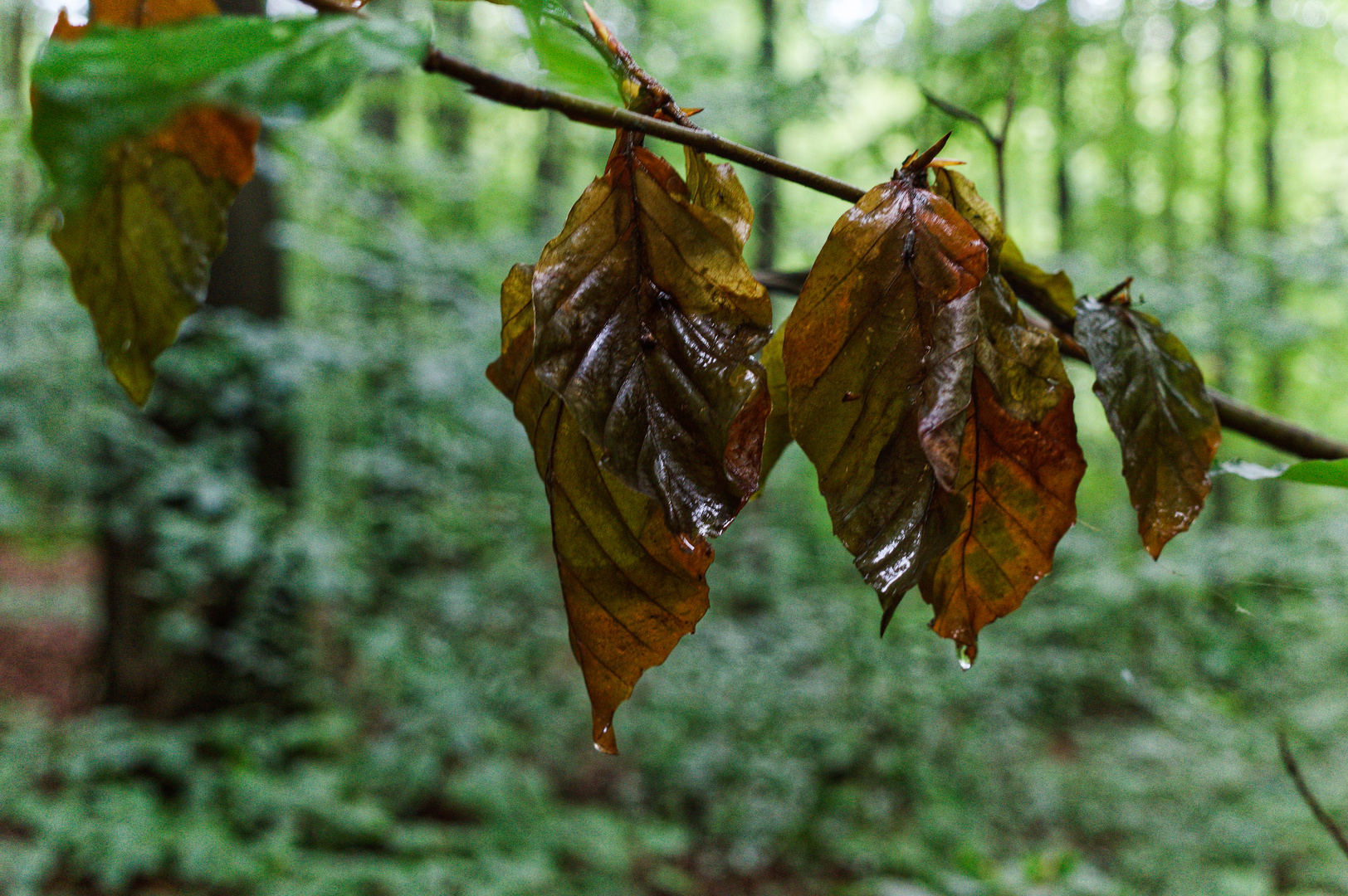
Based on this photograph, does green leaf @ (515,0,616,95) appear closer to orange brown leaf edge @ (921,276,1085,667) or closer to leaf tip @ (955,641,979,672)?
orange brown leaf edge @ (921,276,1085,667)

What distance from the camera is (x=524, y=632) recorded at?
357 cm

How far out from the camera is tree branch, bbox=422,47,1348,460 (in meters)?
0.29

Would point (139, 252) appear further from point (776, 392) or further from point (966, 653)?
point (966, 653)

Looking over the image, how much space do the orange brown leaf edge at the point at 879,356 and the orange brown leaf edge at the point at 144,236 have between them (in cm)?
34

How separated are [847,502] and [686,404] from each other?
8 cm

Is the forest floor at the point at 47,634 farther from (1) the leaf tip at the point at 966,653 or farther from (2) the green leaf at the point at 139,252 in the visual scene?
(1) the leaf tip at the point at 966,653

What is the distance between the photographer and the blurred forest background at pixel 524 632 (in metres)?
2.74

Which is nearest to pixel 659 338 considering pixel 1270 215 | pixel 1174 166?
pixel 1270 215

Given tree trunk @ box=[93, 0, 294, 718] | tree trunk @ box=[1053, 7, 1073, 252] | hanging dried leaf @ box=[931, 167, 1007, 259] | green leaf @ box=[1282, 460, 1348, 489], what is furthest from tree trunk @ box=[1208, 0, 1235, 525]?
tree trunk @ box=[93, 0, 294, 718]

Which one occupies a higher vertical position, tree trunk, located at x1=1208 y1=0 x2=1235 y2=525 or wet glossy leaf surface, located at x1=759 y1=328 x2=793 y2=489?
tree trunk, located at x1=1208 y1=0 x2=1235 y2=525

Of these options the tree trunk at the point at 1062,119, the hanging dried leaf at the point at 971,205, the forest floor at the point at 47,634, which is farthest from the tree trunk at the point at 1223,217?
the forest floor at the point at 47,634

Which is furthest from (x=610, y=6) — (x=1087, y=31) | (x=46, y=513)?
(x=46, y=513)

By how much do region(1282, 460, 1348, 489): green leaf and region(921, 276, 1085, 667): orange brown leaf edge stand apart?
142mm

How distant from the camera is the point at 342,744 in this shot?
372 cm
